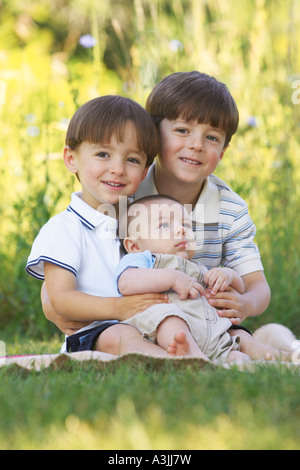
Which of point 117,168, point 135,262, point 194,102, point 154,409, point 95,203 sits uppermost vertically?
point 194,102

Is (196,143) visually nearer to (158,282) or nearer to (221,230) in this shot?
(221,230)

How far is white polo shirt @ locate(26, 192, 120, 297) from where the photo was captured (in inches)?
97.3

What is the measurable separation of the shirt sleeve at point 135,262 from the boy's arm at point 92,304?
0.09 meters

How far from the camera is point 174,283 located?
2.33 metres

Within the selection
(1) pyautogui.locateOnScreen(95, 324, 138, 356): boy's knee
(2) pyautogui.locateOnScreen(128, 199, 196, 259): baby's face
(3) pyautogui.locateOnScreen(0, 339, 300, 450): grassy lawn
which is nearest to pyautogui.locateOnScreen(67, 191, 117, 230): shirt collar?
(2) pyautogui.locateOnScreen(128, 199, 196, 259): baby's face

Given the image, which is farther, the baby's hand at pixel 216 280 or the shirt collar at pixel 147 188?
the shirt collar at pixel 147 188

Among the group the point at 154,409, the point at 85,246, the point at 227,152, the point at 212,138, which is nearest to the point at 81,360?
the point at 85,246

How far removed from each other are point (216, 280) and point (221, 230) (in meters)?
0.45

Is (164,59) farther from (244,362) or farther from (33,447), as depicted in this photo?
(33,447)

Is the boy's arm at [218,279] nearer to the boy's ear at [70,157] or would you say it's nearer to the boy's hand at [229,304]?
the boy's hand at [229,304]

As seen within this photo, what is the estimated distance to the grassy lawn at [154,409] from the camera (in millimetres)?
1410

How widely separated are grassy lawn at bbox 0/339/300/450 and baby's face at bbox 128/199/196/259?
0.55 m

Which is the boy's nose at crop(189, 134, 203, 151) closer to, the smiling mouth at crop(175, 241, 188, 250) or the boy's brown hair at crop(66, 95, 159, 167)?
the boy's brown hair at crop(66, 95, 159, 167)

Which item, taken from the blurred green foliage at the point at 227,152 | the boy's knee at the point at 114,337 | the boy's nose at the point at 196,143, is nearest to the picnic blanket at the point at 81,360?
the boy's knee at the point at 114,337
